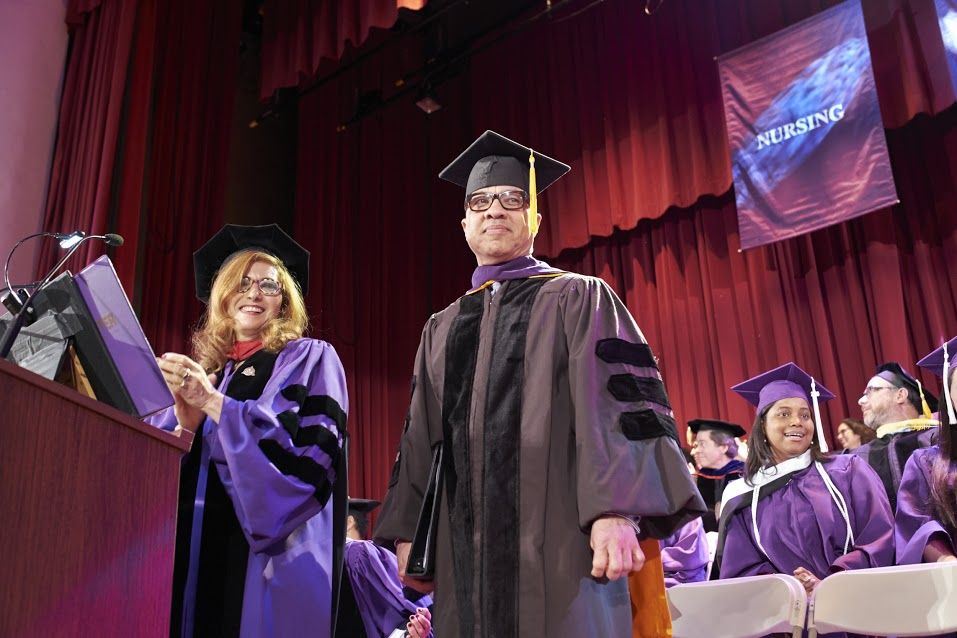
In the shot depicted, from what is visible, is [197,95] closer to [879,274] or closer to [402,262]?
[402,262]

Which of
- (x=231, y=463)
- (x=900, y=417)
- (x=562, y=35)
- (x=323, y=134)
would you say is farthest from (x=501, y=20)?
(x=231, y=463)

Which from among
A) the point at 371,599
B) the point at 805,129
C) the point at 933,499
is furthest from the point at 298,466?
the point at 805,129

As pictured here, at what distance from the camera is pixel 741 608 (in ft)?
10.9

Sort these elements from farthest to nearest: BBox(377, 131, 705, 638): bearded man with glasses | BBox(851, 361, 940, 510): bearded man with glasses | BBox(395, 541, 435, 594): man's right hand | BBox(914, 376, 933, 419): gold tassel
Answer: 1. BBox(914, 376, 933, 419): gold tassel
2. BBox(851, 361, 940, 510): bearded man with glasses
3. BBox(395, 541, 435, 594): man's right hand
4. BBox(377, 131, 705, 638): bearded man with glasses

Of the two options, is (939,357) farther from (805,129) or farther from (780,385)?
(805,129)

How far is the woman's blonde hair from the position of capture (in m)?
2.92

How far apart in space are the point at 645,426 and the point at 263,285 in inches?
57.7

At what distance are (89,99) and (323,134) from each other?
133 inches

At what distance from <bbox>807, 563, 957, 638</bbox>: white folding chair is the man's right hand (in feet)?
5.11

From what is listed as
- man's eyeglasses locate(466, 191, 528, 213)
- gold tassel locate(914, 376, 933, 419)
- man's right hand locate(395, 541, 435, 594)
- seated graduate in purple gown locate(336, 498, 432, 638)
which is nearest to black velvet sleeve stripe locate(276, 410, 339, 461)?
man's right hand locate(395, 541, 435, 594)

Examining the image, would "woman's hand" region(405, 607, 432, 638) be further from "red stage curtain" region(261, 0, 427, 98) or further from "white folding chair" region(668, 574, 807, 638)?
"red stage curtain" region(261, 0, 427, 98)

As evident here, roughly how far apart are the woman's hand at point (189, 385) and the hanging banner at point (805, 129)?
5.35 meters

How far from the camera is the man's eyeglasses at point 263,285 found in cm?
299

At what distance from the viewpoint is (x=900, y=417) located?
5.56 m
